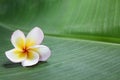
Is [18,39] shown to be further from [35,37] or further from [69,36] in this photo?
[69,36]

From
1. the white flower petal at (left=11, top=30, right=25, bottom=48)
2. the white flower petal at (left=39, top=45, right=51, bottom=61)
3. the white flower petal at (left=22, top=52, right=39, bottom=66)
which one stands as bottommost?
the white flower petal at (left=22, top=52, right=39, bottom=66)

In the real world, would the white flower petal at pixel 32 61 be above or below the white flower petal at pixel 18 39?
below

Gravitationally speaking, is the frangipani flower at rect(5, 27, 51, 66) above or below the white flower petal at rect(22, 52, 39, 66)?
above

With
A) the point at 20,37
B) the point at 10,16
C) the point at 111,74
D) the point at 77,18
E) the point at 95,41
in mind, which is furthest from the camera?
the point at 10,16

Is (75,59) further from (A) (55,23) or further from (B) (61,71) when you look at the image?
(A) (55,23)

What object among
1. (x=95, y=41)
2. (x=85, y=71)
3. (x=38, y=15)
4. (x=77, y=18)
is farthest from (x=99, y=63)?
(x=38, y=15)

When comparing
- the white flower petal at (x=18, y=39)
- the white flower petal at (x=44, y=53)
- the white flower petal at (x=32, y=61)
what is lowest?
the white flower petal at (x=32, y=61)
